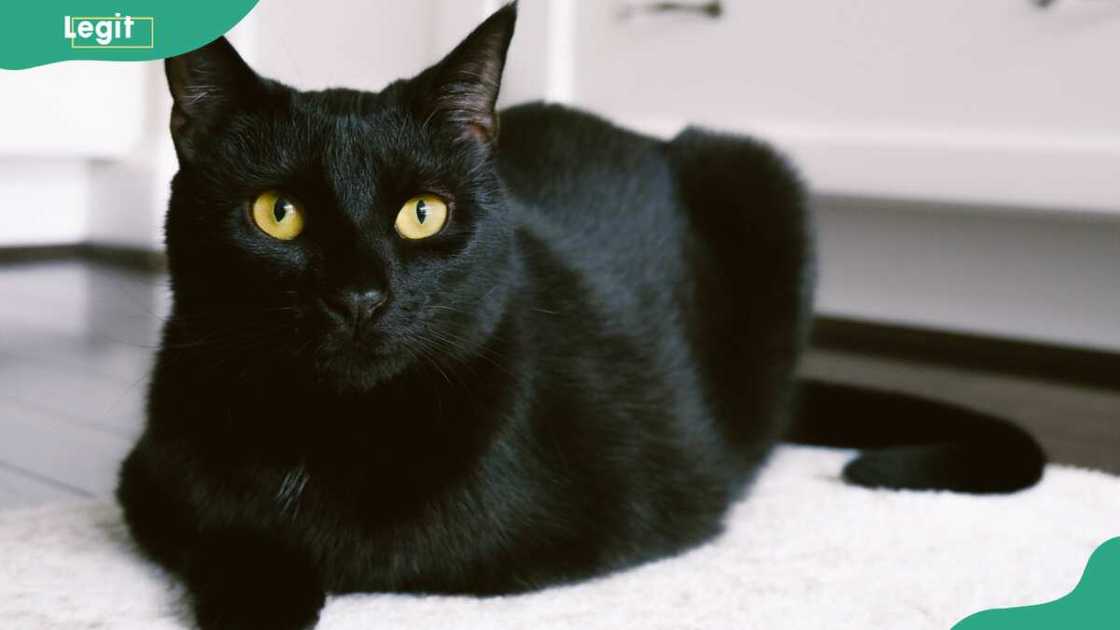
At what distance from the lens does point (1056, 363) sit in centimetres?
219

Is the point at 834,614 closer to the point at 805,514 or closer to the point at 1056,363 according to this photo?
the point at 805,514

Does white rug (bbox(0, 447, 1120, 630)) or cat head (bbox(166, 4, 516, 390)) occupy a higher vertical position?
cat head (bbox(166, 4, 516, 390))

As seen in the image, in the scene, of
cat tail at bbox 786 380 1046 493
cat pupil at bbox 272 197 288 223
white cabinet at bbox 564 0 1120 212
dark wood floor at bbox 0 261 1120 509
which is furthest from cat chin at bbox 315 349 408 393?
white cabinet at bbox 564 0 1120 212

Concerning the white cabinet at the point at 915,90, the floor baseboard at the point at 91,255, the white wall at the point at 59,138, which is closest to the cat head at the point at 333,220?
Answer: the white cabinet at the point at 915,90

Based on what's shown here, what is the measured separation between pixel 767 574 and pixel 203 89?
24.6 inches

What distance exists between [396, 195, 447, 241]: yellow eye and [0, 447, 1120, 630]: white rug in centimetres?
30

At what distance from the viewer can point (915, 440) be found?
1438mm

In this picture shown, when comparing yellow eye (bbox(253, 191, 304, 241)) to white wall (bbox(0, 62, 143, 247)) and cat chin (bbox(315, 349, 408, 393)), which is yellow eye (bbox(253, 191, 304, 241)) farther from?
white wall (bbox(0, 62, 143, 247))

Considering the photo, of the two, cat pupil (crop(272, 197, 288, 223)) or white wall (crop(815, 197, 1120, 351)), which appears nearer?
cat pupil (crop(272, 197, 288, 223))

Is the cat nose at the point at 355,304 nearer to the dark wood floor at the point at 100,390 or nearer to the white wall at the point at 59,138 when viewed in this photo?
the dark wood floor at the point at 100,390

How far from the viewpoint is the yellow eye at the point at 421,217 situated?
0.86 meters

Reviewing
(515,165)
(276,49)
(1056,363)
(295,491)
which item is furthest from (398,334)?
(276,49)

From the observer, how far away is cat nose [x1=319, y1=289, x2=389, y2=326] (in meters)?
0.79

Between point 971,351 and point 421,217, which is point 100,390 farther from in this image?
point 971,351
